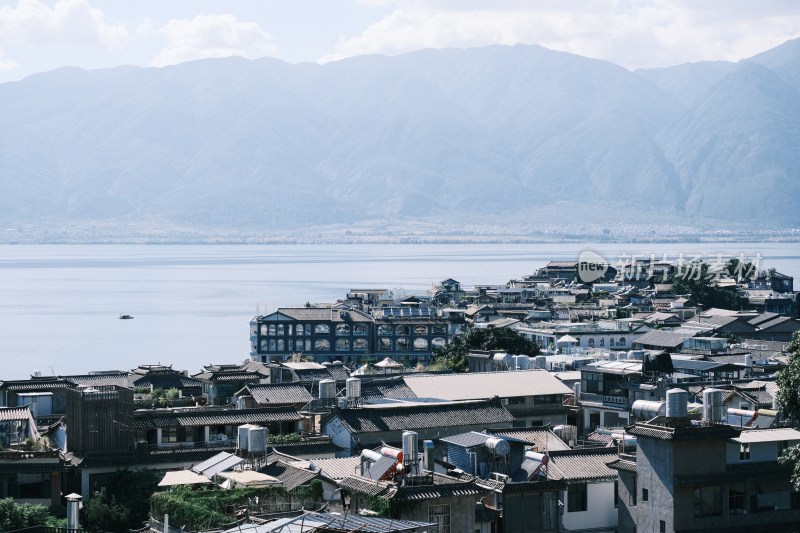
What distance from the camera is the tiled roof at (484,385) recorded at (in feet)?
121

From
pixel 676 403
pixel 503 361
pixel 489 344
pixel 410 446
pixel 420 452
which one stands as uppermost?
pixel 676 403

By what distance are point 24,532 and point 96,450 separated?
5606mm

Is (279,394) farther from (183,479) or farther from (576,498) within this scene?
(576,498)

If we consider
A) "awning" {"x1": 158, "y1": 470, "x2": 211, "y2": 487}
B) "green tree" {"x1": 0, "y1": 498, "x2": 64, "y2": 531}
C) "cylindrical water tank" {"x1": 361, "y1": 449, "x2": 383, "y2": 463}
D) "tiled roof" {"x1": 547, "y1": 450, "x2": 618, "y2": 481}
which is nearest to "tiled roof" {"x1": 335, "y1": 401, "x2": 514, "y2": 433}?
"awning" {"x1": 158, "y1": 470, "x2": 211, "y2": 487}

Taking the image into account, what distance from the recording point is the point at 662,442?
21.1 meters

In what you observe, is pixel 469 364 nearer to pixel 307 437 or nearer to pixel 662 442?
pixel 307 437

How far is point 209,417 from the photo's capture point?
102 feet

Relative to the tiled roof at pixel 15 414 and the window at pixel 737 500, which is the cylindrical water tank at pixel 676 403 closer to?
the window at pixel 737 500

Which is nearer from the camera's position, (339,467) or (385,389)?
(339,467)

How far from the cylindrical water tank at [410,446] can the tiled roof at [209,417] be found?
11.5 meters

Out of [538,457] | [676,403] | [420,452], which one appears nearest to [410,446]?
[420,452]

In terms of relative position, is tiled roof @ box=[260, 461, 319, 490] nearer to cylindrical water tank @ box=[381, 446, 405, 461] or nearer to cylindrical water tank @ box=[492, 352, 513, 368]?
cylindrical water tank @ box=[381, 446, 405, 461]

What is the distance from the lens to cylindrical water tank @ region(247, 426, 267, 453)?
2412cm

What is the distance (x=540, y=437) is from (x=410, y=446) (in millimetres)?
7546
